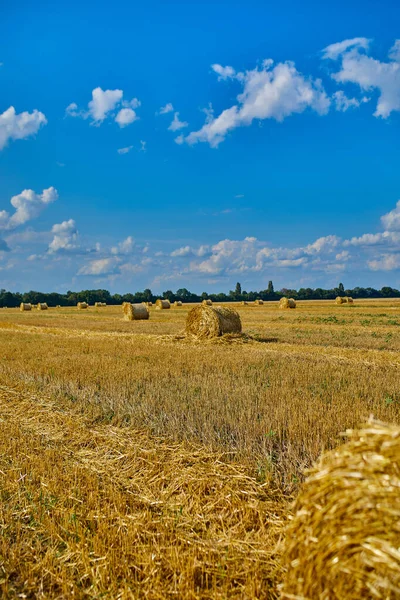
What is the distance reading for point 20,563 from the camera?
3.43 m

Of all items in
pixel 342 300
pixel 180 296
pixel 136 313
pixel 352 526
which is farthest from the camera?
pixel 180 296

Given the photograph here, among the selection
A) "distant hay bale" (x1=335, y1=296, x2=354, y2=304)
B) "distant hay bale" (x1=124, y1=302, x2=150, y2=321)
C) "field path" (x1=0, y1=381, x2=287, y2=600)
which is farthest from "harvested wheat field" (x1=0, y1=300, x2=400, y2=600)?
"distant hay bale" (x1=335, y1=296, x2=354, y2=304)

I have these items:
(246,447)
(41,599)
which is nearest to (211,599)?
(41,599)

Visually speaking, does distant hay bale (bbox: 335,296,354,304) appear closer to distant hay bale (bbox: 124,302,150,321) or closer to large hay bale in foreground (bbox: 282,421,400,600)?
distant hay bale (bbox: 124,302,150,321)

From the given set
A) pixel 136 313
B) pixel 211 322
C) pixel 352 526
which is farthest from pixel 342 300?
pixel 352 526

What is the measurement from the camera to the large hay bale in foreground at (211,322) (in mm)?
17875

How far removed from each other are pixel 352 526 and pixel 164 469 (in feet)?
9.43

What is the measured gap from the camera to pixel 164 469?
16.1 ft

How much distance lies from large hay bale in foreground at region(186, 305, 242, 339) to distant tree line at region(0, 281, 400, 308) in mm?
76459

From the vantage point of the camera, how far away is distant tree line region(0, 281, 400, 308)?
99188mm

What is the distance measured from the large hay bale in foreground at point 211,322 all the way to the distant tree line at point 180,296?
7646cm

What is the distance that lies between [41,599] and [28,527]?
3.04 feet

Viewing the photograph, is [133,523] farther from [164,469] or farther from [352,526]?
[352,526]

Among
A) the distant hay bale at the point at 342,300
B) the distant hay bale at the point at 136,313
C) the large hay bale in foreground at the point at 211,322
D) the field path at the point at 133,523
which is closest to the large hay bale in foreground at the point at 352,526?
the field path at the point at 133,523
